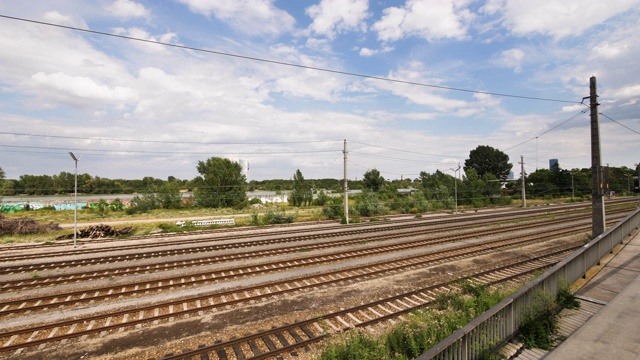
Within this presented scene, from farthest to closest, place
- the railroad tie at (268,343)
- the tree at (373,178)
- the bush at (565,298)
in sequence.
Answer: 1. the tree at (373,178)
2. the bush at (565,298)
3. the railroad tie at (268,343)

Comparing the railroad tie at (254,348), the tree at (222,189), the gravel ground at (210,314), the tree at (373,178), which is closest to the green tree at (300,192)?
the tree at (222,189)

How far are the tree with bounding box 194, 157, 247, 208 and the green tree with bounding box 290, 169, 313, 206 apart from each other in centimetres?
1024

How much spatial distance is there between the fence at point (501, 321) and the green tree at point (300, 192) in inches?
2077

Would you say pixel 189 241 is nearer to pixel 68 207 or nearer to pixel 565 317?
pixel 565 317

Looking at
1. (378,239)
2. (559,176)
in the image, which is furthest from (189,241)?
(559,176)

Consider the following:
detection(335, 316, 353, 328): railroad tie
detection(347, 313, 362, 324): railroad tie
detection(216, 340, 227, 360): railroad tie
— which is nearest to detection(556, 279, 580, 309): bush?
detection(347, 313, 362, 324): railroad tie

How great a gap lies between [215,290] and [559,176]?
96069 millimetres

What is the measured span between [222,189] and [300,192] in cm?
1589

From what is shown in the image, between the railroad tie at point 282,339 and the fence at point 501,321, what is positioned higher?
the fence at point 501,321

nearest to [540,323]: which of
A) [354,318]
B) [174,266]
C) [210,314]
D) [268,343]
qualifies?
[354,318]

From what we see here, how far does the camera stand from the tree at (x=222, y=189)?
58125mm

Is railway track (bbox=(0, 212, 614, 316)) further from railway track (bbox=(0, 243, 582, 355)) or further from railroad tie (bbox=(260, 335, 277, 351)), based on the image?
railroad tie (bbox=(260, 335, 277, 351))

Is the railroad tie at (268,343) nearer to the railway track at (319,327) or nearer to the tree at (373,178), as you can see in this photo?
the railway track at (319,327)

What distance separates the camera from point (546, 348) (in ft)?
19.5
